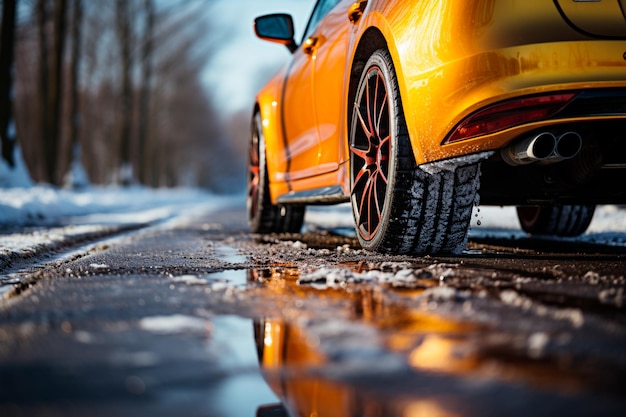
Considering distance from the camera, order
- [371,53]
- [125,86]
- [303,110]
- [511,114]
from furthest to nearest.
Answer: [125,86] → [303,110] → [371,53] → [511,114]

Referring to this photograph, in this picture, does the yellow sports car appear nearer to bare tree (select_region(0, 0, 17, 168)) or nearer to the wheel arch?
the wheel arch

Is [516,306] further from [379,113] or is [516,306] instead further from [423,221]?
[379,113]

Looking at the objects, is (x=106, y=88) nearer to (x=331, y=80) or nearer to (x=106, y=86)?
(x=106, y=86)

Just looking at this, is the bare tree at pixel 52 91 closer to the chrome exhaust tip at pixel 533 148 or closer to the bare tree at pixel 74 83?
the bare tree at pixel 74 83

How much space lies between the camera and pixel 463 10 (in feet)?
8.94

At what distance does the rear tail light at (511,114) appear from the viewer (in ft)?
8.57

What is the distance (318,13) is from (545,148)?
2385 millimetres

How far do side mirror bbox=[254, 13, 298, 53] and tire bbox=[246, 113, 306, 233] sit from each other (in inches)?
34.4

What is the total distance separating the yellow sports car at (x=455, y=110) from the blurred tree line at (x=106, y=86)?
10.9 meters

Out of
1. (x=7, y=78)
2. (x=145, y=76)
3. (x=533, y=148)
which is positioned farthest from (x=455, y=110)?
(x=145, y=76)

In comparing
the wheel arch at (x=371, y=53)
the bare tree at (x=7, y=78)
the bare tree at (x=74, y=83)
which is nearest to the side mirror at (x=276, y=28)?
the wheel arch at (x=371, y=53)

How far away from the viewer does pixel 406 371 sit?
4.37 ft

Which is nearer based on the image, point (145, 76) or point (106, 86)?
point (145, 76)

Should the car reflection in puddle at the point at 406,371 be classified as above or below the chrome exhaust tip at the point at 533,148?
below
